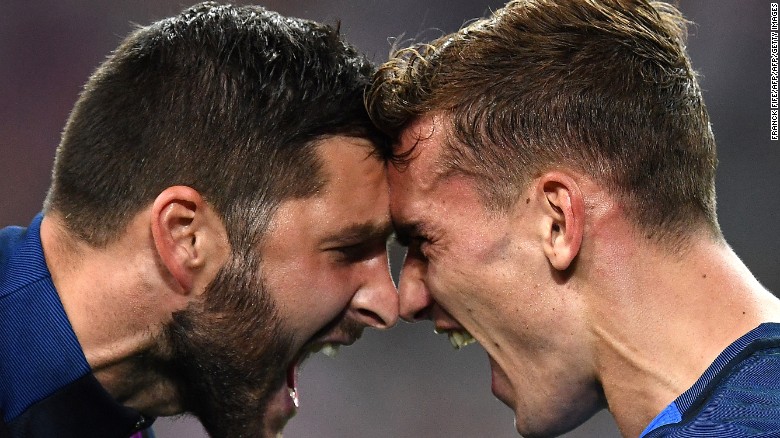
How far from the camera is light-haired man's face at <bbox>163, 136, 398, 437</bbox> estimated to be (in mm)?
2605

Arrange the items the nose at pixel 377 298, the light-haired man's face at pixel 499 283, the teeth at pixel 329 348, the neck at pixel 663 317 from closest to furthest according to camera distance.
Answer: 1. the neck at pixel 663 317
2. the light-haired man's face at pixel 499 283
3. the nose at pixel 377 298
4. the teeth at pixel 329 348

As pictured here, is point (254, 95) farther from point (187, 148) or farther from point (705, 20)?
point (705, 20)

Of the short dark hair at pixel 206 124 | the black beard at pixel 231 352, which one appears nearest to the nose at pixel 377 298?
the black beard at pixel 231 352

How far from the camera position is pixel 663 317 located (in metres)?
2.26

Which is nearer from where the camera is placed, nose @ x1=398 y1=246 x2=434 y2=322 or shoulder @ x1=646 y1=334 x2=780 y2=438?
shoulder @ x1=646 y1=334 x2=780 y2=438

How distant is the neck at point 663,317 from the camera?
7.18 ft

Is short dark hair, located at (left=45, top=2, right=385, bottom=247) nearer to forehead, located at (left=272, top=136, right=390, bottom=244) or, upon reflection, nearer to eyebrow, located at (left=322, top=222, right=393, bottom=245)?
forehead, located at (left=272, top=136, right=390, bottom=244)

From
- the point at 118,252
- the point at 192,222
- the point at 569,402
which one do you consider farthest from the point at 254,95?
the point at 569,402

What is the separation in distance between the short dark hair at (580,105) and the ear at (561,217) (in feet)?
0.17

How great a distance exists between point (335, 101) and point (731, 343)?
4.04 feet

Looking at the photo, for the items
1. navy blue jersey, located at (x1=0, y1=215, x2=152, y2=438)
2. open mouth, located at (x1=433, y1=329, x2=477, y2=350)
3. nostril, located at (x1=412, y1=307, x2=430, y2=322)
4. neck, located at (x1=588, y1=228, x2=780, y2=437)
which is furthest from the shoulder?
navy blue jersey, located at (x1=0, y1=215, x2=152, y2=438)

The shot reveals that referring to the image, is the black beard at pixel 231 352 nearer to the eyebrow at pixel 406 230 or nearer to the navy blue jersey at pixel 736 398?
the eyebrow at pixel 406 230

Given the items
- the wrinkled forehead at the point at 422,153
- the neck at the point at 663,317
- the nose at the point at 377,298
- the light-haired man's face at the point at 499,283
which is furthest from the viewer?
the nose at the point at 377,298

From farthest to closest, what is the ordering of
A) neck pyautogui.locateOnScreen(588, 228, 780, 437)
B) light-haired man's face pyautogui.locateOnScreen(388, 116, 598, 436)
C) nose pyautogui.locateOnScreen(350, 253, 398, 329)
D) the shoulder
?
1. nose pyautogui.locateOnScreen(350, 253, 398, 329)
2. light-haired man's face pyautogui.locateOnScreen(388, 116, 598, 436)
3. neck pyautogui.locateOnScreen(588, 228, 780, 437)
4. the shoulder
